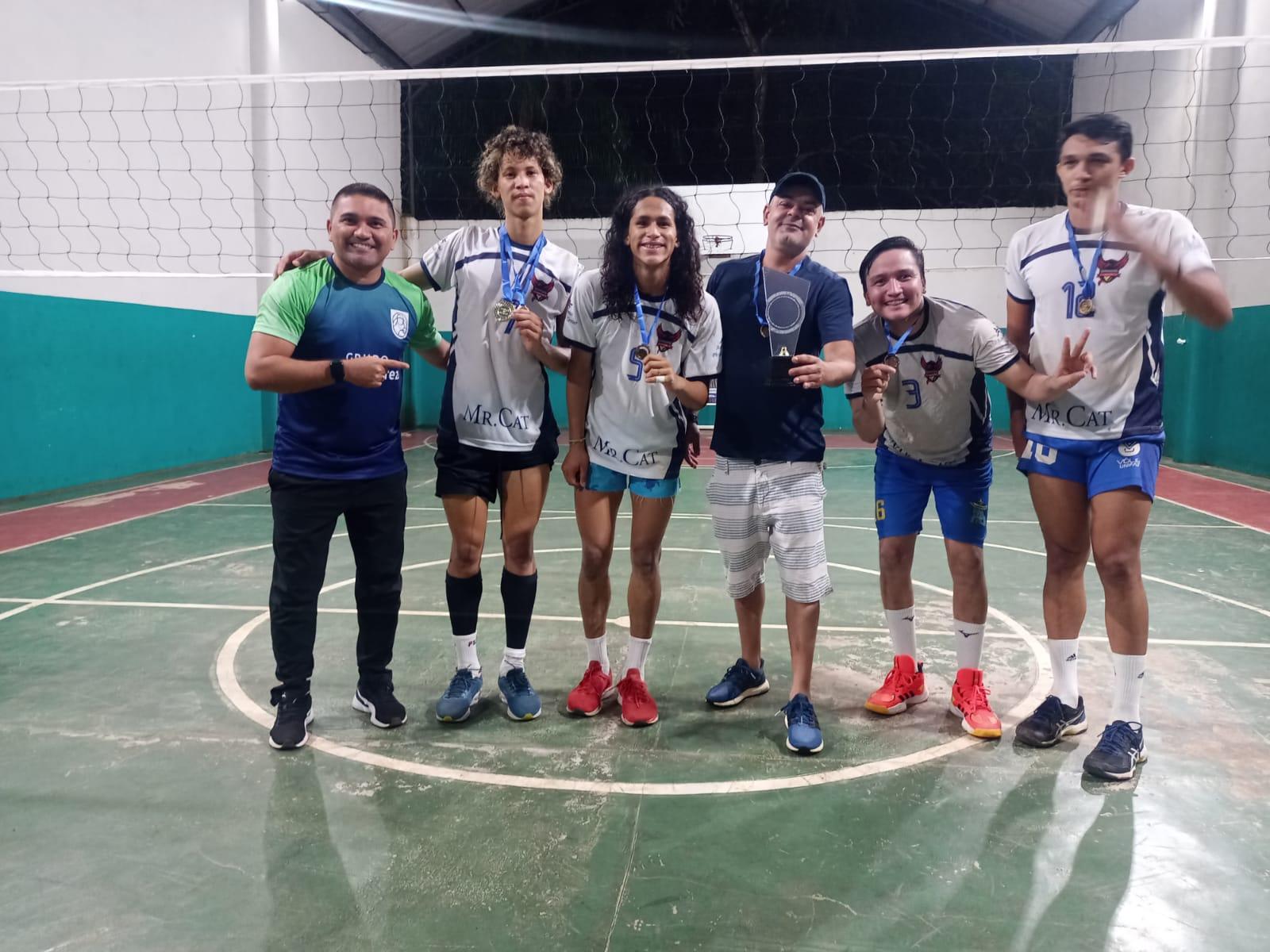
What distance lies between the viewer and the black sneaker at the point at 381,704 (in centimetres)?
308

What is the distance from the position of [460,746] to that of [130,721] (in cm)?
122

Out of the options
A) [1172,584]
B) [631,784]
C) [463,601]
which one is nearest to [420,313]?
[463,601]

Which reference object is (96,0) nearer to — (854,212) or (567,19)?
(567,19)

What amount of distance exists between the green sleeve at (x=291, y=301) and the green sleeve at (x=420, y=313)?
24cm

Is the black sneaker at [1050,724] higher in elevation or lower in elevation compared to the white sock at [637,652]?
lower

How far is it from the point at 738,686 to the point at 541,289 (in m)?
1.65

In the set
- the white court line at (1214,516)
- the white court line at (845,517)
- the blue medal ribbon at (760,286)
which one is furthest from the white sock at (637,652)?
the white court line at (1214,516)

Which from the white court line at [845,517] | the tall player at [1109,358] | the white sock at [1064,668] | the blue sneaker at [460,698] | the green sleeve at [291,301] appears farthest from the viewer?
the white court line at [845,517]

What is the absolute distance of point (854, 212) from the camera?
14008 mm

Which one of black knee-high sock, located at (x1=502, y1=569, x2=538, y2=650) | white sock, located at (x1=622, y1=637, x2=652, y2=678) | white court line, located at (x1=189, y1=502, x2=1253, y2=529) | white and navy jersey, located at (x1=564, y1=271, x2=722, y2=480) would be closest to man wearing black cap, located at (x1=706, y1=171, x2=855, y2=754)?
white and navy jersey, located at (x1=564, y1=271, x2=722, y2=480)

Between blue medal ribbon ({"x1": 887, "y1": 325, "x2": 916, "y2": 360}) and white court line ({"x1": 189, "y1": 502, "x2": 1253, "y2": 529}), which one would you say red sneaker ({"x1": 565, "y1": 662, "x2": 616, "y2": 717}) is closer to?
blue medal ribbon ({"x1": 887, "y1": 325, "x2": 916, "y2": 360})

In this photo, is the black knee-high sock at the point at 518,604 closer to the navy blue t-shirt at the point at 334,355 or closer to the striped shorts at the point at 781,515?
the navy blue t-shirt at the point at 334,355

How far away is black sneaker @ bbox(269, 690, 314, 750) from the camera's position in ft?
9.47

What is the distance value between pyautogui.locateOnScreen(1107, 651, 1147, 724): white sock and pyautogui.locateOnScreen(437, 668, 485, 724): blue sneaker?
2.16 meters
